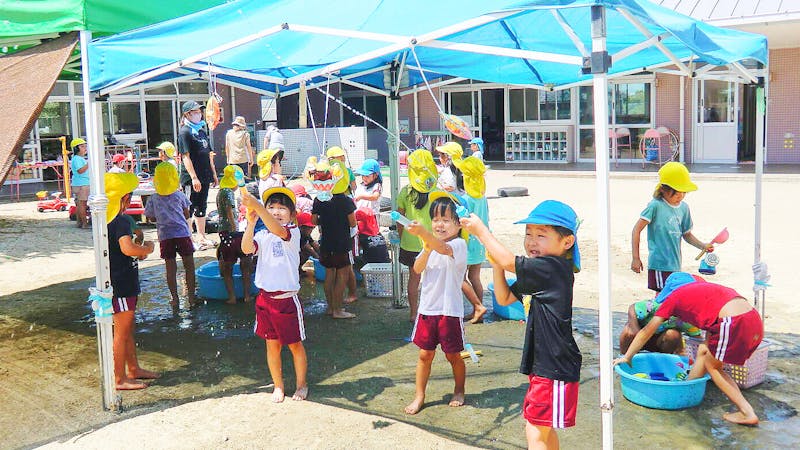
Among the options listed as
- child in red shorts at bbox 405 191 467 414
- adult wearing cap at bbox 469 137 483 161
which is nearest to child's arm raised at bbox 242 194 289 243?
child in red shorts at bbox 405 191 467 414

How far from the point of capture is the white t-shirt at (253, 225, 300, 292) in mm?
5344

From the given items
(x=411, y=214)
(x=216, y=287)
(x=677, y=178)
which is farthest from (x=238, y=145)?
(x=677, y=178)

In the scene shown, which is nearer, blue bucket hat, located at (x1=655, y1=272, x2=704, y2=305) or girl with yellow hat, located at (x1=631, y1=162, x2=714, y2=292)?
blue bucket hat, located at (x1=655, y1=272, x2=704, y2=305)

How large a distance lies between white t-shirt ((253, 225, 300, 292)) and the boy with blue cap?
1987mm

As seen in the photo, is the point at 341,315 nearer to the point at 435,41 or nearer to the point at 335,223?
the point at 335,223

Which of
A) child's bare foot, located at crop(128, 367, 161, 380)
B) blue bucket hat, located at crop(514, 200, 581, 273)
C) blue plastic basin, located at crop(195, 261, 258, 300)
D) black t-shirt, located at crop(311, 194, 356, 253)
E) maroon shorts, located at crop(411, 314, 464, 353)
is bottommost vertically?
child's bare foot, located at crop(128, 367, 161, 380)

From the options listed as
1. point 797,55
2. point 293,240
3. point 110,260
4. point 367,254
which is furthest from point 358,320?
point 797,55

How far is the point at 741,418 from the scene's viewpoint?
4.79 m

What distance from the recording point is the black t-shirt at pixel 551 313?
3762 millimetres

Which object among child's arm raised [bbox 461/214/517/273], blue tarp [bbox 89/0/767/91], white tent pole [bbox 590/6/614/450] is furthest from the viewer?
blue tarp [bbox 89/0/767/91]

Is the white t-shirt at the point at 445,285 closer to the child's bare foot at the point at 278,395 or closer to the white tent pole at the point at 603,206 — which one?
the child's bare foot at the point at 278,395

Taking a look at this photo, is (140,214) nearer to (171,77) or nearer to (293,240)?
(171,77)

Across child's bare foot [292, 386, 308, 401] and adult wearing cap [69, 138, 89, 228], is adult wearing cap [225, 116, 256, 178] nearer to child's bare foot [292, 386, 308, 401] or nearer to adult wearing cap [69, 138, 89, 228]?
adult wearing cap [69, 138, 89, 228]

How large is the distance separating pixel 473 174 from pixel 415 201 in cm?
77
